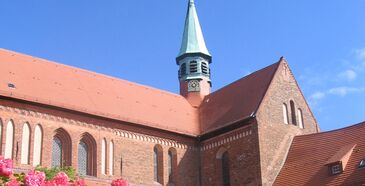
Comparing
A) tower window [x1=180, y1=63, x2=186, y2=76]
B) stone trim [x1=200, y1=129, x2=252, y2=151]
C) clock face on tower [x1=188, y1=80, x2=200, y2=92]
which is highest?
tower window [x1=180, y1=63, x2=186, y2=76]

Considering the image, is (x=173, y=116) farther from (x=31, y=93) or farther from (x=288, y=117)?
Answer: (x=31, y=93)

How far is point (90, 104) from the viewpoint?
96.8 feet

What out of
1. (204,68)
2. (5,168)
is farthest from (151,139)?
(5,168)

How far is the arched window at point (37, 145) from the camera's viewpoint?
2645 cm

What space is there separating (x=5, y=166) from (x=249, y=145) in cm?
2134

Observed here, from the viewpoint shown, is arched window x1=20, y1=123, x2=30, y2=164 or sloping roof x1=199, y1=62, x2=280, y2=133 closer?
arched window x1=20, y1=123, x2=30, y2=164

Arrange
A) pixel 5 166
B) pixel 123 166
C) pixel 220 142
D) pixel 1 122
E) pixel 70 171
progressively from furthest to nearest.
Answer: pixel 220 142
pixel 123 166
pixel 1 122
pixel 70 171
pixel 5 166

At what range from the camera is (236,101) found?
32688 mm

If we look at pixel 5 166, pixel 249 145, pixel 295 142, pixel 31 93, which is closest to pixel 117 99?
pixel 31 93

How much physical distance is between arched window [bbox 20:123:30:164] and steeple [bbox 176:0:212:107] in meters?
13.0

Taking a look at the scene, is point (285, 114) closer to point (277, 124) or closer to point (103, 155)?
point (277, 124)

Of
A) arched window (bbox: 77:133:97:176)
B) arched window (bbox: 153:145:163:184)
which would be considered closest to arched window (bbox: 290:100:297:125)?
arched window (bbox: 153:145:163:184)

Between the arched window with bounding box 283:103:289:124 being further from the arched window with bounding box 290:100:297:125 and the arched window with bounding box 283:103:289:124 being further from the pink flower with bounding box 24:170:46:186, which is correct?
the pink flower with bounding box 24:170:46:186

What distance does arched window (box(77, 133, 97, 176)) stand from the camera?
1119 inches
